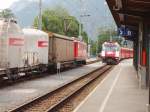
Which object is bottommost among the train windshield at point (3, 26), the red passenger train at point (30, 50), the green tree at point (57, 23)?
the red passenger train at point (30, 50)

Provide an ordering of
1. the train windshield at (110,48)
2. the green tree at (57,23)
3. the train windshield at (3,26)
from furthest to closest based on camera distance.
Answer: the green tree at (57,23) → the train windshield at (110,48) → the train windshield at (3,26)

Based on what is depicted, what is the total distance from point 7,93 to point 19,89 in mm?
2235

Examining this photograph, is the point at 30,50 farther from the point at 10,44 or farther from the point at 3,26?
the point at 3,26

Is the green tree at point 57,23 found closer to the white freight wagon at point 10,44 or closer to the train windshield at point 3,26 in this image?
the white freight wagon at point 10,44

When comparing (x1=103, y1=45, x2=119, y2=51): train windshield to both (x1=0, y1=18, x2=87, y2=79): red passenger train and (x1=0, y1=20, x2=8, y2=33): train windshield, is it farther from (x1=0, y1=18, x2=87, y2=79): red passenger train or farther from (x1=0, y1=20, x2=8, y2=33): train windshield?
(x1=0, y1=20, x2=8, y2=33): train windshield

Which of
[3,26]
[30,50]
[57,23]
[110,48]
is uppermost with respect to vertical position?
[57,23]

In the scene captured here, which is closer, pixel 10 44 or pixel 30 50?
pixel 10 44

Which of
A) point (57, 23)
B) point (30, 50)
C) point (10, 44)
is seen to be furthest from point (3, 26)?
point (57, 23)

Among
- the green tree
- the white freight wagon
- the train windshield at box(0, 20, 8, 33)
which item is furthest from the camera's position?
the green tree

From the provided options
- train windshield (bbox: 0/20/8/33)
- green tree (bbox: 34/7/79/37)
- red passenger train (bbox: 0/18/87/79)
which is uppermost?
green tree (bbox: 34/7/79/37)

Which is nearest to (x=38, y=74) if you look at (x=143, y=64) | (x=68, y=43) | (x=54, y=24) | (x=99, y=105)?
(x=68, y=43)

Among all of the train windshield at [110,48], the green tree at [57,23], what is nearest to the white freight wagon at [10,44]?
the train windshield at [110,48]

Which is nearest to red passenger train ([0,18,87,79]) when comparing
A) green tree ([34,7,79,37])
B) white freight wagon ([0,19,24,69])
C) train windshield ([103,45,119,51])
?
white freight wagon ([0,19,24,69])

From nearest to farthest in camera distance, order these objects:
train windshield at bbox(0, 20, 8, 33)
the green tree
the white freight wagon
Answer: the white freight wagon
train windshield at bbox(0, 20, 8, 33)
the green tree
